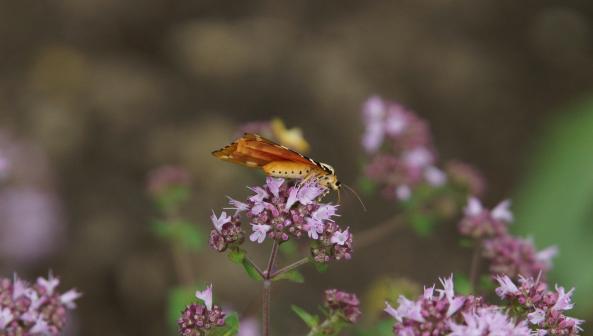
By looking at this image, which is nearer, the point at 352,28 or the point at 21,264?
the point at 21,264


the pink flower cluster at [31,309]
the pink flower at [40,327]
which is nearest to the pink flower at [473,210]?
the pink flower cluster at [31,309]

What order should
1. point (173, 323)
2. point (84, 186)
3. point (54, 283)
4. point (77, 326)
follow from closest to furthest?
point (54, 283) → point (173, 323) → point (77, 326) → point (84, 186)

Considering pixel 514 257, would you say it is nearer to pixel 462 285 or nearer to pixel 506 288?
pixel 462 285

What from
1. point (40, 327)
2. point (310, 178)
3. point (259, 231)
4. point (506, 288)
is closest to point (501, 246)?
point (506, 288)

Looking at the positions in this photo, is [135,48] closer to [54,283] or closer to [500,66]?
[500,66]

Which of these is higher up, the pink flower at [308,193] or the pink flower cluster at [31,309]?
the pink flower at [308,193]

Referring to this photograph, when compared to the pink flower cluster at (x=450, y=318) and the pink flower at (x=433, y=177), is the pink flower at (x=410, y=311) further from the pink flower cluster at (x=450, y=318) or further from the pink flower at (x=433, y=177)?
the pink flower at (x=433, y=177)

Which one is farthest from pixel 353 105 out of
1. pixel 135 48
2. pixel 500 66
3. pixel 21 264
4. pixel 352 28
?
pixel 21 264
